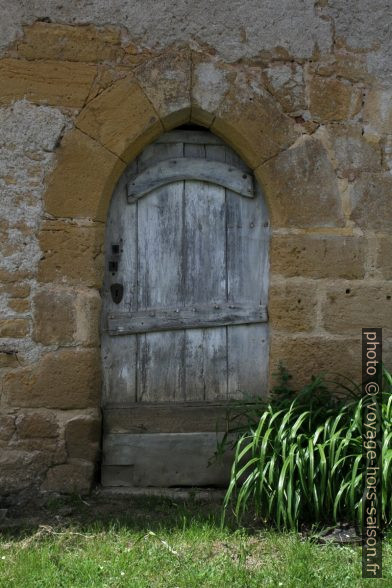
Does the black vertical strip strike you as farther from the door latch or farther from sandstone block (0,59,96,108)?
sandstone block (0,59,96,108)

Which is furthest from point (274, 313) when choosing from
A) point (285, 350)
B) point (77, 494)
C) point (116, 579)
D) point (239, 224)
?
point (116, 579)

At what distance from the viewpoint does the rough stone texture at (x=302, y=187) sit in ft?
13.6

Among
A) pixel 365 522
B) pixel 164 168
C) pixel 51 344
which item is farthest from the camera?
pixel 164 168

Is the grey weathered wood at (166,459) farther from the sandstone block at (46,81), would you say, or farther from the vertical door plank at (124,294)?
the sandstone block at (46,81)

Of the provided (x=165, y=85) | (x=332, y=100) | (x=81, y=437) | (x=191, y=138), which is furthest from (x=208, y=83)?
(x=81, y=437)

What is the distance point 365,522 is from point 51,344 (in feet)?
6.30

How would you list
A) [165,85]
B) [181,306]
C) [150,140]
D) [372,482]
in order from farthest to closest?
1. [181,306]
2. [150,140]
3. [165,85]
4. [372,482]

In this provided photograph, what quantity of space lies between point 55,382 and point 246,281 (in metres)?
1.29

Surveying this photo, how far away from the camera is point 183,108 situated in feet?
13.4

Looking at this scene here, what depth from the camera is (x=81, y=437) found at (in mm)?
4027

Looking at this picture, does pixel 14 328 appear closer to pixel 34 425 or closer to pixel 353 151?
pixel 34 425

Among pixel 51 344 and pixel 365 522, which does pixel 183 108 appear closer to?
pixel 51 344

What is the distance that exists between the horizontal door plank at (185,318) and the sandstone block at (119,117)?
953 millimetres

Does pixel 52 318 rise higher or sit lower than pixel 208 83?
lower
